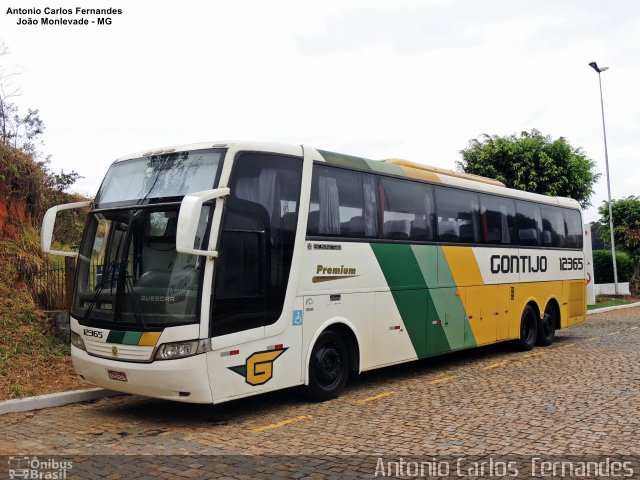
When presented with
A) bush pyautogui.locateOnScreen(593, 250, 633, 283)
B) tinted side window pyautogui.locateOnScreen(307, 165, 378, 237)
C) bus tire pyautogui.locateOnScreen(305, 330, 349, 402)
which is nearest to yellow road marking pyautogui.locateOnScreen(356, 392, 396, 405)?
bus tire pyautogui.locateOnScreen(305, 330, 349, 402)

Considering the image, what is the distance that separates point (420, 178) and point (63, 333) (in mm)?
6753

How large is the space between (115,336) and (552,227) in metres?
11.2

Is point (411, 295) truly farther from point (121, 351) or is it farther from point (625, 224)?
point (625, 224)

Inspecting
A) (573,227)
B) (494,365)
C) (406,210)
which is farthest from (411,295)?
(573,227)

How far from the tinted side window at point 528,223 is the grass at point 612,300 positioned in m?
13.1

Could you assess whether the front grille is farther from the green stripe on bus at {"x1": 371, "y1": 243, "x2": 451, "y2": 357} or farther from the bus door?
the green stripe on bus at {"x1": 371, "y1": 243, "x2": 451, "y2": 357}

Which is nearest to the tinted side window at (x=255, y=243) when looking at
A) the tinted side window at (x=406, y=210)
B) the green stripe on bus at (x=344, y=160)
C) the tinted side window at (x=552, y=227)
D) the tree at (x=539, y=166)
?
the green stripe on bus at (x=344, y=160)

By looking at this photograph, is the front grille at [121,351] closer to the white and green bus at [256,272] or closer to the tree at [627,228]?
the white and green bus at [256,272]

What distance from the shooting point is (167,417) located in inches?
321

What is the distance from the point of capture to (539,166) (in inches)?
1231

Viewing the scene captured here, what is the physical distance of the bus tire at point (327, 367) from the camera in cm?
877

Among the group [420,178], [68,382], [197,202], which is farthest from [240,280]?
[420,178]

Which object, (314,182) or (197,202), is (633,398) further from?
(197,202)

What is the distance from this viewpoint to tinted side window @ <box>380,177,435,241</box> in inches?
403
